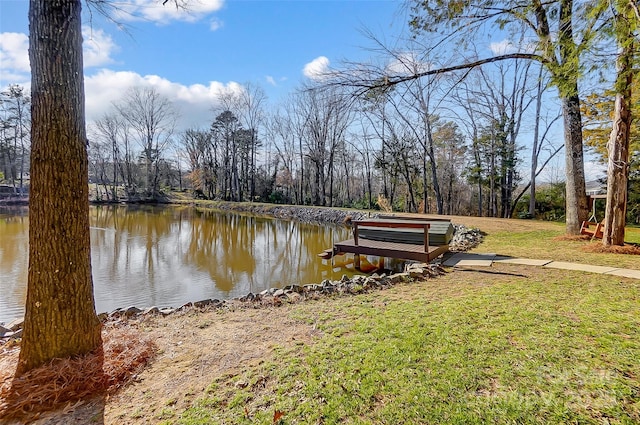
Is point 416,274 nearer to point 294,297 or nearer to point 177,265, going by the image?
point 294,297

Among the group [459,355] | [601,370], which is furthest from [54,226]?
[601,370]

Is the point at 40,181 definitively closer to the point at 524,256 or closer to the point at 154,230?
the point at 524,256

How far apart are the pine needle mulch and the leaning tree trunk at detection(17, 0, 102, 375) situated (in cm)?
12

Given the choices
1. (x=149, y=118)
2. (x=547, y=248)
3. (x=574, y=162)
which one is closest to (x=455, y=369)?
(x=547, y=248)

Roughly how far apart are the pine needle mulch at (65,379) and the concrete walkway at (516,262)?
4648mm

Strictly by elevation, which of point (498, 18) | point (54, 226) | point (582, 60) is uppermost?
point (498, 18)

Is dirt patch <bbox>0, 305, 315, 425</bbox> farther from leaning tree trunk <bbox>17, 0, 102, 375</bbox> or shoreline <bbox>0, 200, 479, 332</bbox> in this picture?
leaning tree trunk <bbox>17, 0, 102, 375</bbox>

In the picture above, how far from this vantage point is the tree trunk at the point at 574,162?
6719 millimetres

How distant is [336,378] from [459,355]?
875 millimetres

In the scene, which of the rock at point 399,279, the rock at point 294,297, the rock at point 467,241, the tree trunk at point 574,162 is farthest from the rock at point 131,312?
the tree trunk at point 574,162

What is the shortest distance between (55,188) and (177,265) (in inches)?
219

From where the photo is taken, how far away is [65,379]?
1938 millimetres

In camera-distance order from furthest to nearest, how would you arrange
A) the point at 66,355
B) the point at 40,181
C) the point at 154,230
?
the point at 154,230 < the point at 66,355 < the point at 40,181

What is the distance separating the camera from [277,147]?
27531 millimetres
